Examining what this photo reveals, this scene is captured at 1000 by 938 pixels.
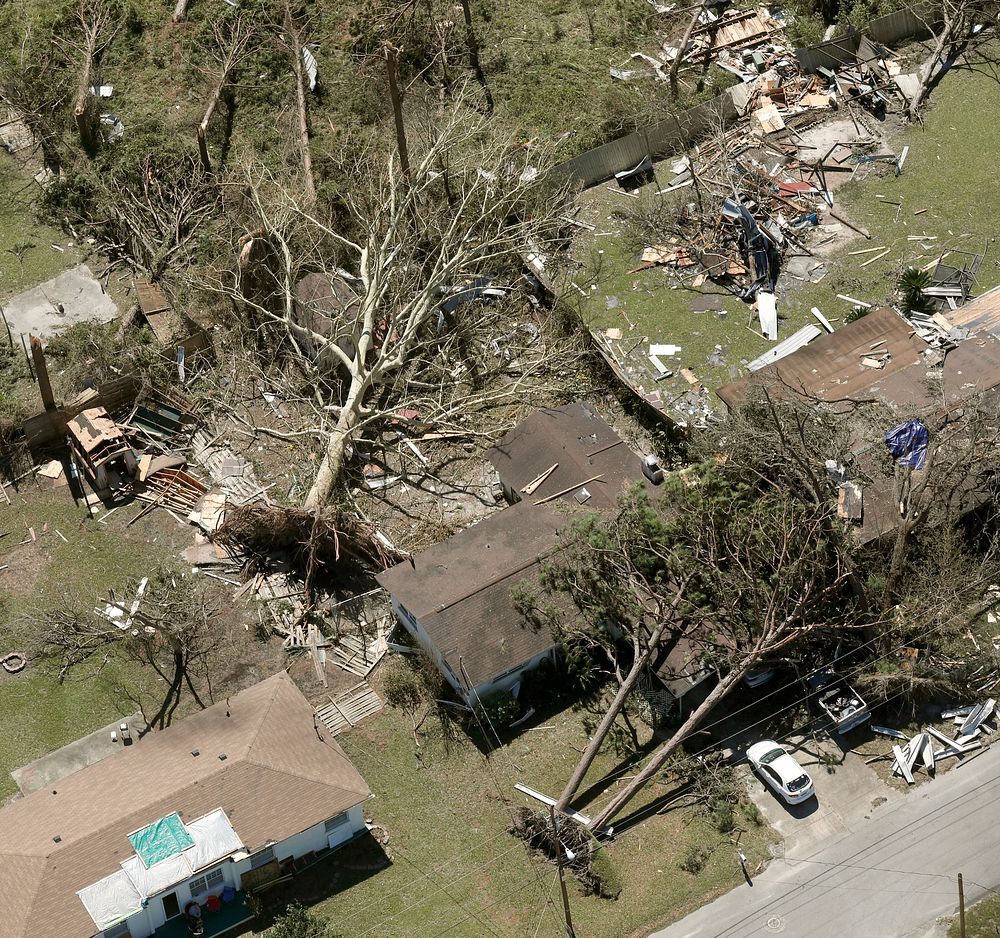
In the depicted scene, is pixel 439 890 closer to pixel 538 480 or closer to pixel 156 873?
pixel 156 873

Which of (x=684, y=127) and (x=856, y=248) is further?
(x=684, y=127)

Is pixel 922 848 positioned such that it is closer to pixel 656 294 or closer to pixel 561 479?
pixel 561 479

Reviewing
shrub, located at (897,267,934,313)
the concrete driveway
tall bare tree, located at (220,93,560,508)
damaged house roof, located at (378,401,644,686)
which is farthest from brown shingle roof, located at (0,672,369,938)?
shrub, located at (897,267,934,313)

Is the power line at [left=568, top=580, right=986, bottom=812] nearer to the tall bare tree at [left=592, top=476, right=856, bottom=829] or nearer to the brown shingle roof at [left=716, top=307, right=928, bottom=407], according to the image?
the tall bare tree at [left=592, top=476, right=856, bottom=829]

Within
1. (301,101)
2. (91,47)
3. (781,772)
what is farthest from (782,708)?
(91,47)

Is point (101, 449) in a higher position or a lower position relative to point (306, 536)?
higher

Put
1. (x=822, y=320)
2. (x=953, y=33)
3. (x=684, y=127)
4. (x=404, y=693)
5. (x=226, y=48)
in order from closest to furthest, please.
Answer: (x=404, y=693) < (x=822, y=320) < (x=684, y=127) < (x=226, y=48) < (x=953, y=33)
